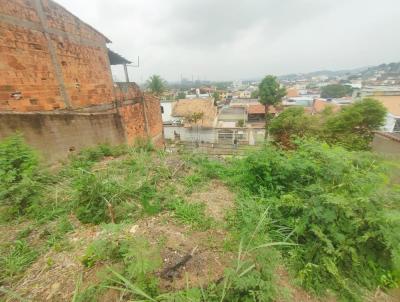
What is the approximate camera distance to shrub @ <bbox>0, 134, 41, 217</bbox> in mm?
2635

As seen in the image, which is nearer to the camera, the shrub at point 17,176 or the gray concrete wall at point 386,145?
the shrub at point 17,176

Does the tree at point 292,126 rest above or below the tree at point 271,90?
below

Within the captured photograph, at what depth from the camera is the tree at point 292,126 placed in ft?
30.7

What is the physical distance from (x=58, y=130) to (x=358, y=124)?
37.0 feet

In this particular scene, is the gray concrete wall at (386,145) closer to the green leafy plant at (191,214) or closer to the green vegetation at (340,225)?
the green vegetation at (340,225)

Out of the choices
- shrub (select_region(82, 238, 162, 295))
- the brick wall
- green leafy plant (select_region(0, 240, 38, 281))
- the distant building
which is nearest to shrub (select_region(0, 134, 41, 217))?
green leafy plant (select_region(0, 240, 38, 281))

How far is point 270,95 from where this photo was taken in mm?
A: 19031

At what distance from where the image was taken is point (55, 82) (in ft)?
18.0

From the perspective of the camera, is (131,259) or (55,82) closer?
(131,259)

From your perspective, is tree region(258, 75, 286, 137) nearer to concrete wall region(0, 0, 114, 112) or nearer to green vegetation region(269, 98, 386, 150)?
green vegetation region(269, 98, 386, 150)

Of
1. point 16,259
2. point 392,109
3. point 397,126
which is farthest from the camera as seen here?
point 392,109

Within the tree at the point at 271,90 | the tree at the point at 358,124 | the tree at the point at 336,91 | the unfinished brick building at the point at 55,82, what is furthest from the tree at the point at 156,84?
the tree at the point at 336,91

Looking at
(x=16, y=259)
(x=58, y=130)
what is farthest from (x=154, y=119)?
(x=16, y=259)

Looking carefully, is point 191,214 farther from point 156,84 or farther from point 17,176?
point 156,84
